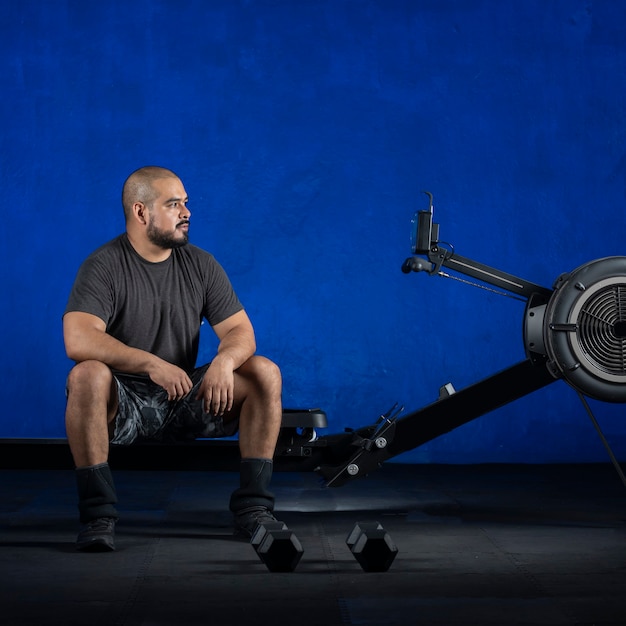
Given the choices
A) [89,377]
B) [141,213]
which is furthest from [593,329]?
[89,377]

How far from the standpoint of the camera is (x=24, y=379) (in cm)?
511

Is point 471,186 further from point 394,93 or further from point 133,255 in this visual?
point 133,255

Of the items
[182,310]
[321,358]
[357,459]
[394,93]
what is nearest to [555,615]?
[357,459]

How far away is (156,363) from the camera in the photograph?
2938 mm

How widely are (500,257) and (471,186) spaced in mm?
356

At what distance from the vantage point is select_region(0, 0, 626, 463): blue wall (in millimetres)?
5113

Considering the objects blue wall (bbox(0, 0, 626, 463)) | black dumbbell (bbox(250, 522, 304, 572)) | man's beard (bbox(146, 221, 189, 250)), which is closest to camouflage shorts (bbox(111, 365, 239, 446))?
man's beard (bbox(146, 221, 189, 250))

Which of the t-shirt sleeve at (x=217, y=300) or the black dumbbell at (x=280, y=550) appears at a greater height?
the t-shirt sleeve at (x=217, y=300)

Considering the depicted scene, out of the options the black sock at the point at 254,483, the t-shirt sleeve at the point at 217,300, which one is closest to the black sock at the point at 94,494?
the black sock at the point at 254,483

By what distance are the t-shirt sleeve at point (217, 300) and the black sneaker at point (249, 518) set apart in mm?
557

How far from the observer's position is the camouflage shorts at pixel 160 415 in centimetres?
304

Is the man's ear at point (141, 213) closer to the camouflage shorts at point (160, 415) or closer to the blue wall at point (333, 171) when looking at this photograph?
the camouflage shorts at point (160, 415)

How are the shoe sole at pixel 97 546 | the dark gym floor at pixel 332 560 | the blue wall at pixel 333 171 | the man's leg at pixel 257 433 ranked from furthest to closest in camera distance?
Answer: 1. the blue wall at pixel 333 171
2. the man's leg at pixel 257 433
3. the shoe sole at pixel 97 546
4. the dark gym floor at pixel 332 560

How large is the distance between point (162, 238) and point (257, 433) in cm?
61
